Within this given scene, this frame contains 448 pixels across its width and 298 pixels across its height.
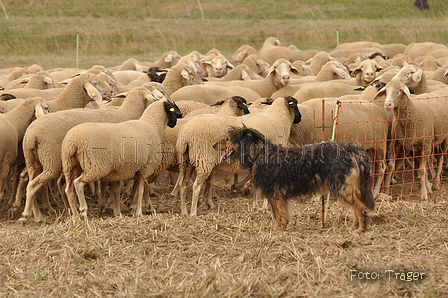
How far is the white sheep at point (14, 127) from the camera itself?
7449 mm

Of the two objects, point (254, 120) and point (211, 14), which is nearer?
point (254, 120)

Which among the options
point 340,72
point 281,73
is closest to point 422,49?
point 340,72

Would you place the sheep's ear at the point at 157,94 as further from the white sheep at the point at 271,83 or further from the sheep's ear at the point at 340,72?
the sheep's ear at the point at 340,72

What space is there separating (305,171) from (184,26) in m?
23.1

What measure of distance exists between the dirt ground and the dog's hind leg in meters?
0.12

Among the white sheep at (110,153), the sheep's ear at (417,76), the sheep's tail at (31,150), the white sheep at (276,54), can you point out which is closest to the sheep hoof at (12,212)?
the sheep's tail at (31,150)

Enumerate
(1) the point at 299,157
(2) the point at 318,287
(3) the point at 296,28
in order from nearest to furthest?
1. (2) the point at 318,287
2. (1) the point at 299,157
3. (3) the point at 296,28

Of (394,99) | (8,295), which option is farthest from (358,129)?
(8,295)

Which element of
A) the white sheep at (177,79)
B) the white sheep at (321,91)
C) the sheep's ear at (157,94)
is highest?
the sheep's ear at (157,94)

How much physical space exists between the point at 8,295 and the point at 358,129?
5.22 metres

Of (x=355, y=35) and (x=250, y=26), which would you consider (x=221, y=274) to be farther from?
(x=250, y=26)

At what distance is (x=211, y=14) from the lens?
3222 centimetres

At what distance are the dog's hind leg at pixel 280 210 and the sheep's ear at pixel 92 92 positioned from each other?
139 inches

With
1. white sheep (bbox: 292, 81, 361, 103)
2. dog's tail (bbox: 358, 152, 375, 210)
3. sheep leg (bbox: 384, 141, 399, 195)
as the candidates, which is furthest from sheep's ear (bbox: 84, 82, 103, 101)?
dog's tail (bbox: 358, 152, 375, 210)
